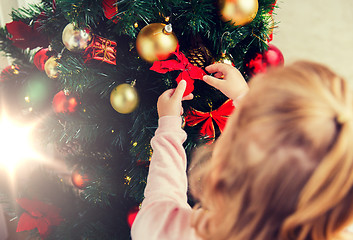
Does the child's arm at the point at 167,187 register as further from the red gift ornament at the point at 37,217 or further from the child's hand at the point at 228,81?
the red gift ornament at the point at 37,217

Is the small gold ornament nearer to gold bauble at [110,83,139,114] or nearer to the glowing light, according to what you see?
gold bauble at [110,83,139,114]

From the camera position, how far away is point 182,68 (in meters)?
0.44

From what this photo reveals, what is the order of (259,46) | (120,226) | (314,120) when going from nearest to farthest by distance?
(314,120) < (259,46) < (120,226)

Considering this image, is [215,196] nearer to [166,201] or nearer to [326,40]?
[166,201]

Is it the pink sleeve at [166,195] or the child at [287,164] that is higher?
the child at [287,164]

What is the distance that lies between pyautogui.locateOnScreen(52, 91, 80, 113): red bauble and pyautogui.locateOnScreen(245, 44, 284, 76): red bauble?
15.9 inches

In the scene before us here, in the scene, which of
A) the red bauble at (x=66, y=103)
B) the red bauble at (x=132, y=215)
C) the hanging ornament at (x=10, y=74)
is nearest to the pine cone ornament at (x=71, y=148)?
the red bauble at (x=66, y=103)

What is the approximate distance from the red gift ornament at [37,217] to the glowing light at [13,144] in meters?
0.18

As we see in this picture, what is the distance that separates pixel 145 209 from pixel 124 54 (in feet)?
1.07

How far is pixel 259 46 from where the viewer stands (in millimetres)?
512

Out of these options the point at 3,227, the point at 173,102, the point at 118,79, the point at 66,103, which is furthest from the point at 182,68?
the point at 3,227

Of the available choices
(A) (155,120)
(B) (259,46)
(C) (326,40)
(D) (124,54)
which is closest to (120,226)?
(A) (155,120)

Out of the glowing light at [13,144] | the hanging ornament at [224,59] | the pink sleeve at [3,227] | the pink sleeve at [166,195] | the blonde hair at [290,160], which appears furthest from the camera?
the pink sleeve at [3,227]

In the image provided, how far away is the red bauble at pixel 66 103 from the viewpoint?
577 mm
